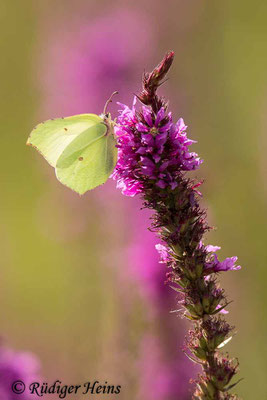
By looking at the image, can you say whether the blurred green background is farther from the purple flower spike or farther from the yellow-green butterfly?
the purple flower spike

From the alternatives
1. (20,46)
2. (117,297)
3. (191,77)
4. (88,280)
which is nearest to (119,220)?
(88,280)

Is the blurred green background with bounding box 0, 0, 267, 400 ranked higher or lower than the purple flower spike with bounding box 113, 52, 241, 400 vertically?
higher

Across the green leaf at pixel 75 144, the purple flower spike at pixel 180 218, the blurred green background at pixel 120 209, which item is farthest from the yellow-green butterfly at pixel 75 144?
the blurred green background at pixel 120 209

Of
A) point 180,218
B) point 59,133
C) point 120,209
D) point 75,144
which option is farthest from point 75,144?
point 120,209

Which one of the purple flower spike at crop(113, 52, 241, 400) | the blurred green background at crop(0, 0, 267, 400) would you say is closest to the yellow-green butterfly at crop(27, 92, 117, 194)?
the purple flower spike at crop(113, 52, 241, 400)

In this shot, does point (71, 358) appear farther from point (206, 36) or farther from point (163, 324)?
point (206, 36)

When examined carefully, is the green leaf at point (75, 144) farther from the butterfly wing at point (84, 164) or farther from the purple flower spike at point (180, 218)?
the purple flower spike at point (180, 218)
